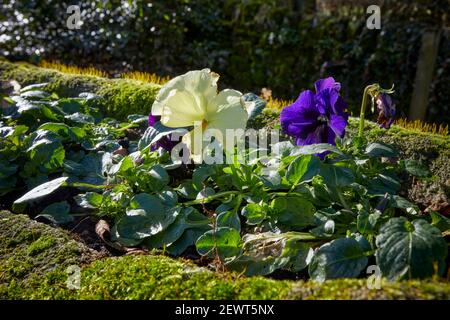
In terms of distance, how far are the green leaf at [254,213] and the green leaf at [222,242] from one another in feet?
0.31

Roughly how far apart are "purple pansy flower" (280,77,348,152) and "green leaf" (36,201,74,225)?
0.86 m

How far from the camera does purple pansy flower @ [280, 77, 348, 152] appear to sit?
184 centimetres

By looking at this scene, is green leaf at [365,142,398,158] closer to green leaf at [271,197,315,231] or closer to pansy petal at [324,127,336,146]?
pansy petal at [324,127,336,146]

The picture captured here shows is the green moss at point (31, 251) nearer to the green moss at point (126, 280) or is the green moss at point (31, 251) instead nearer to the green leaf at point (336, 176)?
the green moss at point (126, 280)

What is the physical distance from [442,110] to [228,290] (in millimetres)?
4610

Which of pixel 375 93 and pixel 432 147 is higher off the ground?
pixel 375 93

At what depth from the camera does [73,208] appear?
2.20m

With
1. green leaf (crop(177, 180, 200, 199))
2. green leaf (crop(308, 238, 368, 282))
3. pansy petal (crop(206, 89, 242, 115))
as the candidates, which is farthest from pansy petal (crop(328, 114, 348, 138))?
green leaf (crop(177, 180, 200, 199))

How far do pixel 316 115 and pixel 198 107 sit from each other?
42 cm

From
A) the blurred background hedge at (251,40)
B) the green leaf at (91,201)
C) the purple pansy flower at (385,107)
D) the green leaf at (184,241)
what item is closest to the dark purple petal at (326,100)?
the purple pansy flower at (385,107)

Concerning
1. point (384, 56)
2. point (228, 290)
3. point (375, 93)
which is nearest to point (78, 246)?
point (228, 290)

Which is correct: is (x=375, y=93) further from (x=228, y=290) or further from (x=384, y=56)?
(x=384, y=56)

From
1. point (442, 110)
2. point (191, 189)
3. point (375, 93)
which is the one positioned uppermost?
point (375, 93)

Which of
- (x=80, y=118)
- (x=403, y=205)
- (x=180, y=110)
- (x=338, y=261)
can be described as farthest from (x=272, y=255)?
(x=80, y=118)
